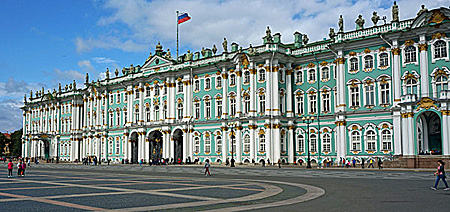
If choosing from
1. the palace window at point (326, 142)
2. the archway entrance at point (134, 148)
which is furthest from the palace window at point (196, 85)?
the palace window at point (326, 142)

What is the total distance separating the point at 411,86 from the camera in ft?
167

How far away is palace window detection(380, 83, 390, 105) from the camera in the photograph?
174 ft

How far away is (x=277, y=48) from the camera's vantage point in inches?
2442

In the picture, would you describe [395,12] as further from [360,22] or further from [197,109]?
[197,109]

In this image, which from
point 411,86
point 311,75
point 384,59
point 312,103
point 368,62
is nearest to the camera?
point 411,86

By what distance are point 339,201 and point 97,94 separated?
263ft

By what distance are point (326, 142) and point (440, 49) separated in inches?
697

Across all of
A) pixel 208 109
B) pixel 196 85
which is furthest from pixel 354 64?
pixel 196 85

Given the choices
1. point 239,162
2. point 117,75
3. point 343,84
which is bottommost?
point 239,162

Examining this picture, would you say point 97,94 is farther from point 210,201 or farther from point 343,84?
point 210,201

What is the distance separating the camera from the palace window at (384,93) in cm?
5309

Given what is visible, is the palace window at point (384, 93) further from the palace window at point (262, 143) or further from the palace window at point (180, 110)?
the palace window at point (180, 110)

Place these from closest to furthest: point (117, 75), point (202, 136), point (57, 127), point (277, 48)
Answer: point (277, 48)
point (202, 136)
point (117, 75)
point (57, 127)

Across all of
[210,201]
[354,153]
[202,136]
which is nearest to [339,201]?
[210,201]
